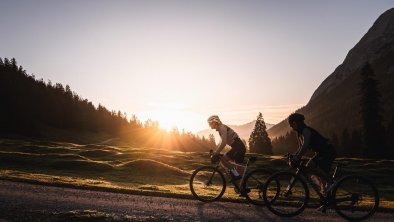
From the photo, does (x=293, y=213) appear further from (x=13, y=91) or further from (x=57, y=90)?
(x=57, y=90)

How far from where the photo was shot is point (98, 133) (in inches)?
7785

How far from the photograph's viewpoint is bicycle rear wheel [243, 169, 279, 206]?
1506 centimetres

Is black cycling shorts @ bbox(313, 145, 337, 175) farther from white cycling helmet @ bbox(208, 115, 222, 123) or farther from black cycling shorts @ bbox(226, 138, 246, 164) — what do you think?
white cycling helmet @ bbox(208, 115, 222, 123)

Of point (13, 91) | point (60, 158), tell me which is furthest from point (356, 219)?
point (13, 91)

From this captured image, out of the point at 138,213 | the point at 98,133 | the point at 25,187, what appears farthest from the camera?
the point at 98,133

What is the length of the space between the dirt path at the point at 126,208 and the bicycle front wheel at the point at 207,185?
494mm

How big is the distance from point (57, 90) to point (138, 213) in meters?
199

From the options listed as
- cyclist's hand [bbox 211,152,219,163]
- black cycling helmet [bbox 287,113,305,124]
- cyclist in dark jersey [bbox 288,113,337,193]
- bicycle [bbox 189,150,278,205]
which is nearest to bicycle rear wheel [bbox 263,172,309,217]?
bicycle [bbox 189,150,278,205]

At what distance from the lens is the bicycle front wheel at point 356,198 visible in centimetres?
1361

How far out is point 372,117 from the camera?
81812 millimetres

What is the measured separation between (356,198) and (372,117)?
246 feet

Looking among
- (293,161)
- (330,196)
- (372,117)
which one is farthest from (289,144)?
(293,161)

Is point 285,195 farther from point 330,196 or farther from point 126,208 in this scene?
point 126,208

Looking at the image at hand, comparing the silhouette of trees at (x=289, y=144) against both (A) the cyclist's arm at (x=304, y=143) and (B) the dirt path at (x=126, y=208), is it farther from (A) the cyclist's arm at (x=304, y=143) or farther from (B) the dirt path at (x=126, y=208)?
(A) the cyclist's arm at (x=304, y=143)
